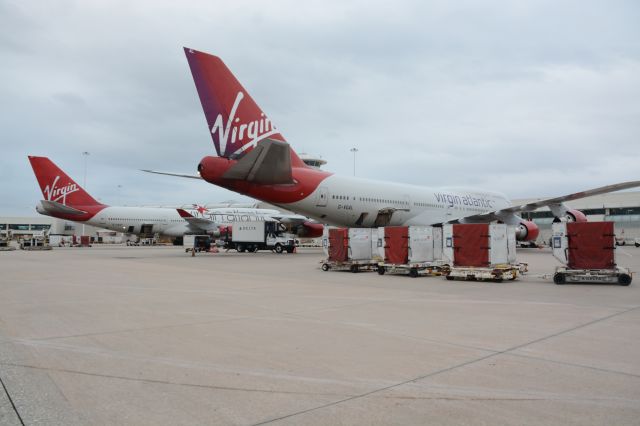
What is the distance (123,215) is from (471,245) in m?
36.5

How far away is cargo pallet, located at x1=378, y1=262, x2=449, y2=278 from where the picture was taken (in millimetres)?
15030

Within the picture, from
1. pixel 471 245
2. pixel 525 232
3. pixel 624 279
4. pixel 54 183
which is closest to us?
pixel 624 279

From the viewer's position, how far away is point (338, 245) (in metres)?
17.6

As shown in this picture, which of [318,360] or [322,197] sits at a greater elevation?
[322,197]

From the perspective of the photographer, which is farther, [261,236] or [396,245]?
[261,236]

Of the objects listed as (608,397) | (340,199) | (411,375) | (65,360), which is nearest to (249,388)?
(411,375)

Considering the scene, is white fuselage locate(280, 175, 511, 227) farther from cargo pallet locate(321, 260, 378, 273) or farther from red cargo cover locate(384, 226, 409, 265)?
red cargo cover locate(384, 226, 409, 265)

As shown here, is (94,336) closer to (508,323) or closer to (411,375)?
(411,375)

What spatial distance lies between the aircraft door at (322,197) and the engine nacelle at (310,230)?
9944mm

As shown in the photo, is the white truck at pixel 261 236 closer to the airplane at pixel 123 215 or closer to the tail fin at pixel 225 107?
the airplane at pixel 123 215

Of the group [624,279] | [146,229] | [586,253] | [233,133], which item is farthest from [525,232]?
[146,229]

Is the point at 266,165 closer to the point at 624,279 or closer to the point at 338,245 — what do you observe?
the point at 338,245

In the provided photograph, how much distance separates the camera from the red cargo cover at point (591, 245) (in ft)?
40.4

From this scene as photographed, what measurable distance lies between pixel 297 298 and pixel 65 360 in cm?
522
